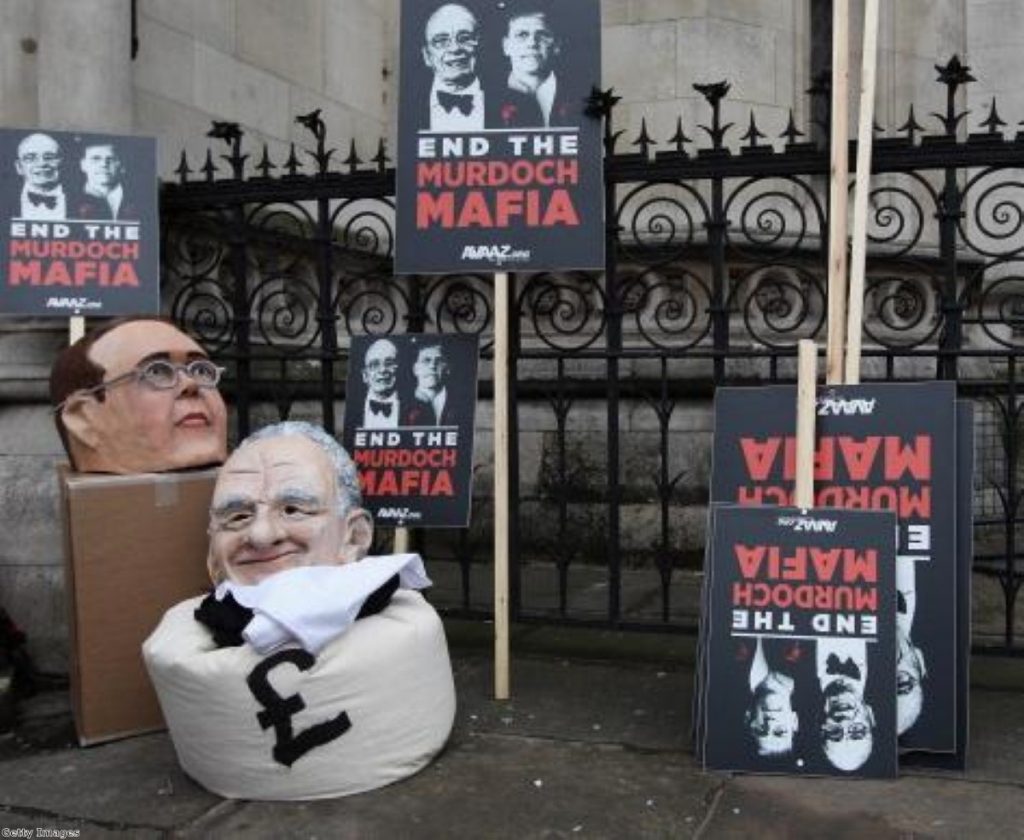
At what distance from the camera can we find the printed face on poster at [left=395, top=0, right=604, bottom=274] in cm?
436

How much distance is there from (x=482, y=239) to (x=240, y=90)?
390cm

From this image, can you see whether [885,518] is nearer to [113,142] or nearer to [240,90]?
[113,142]

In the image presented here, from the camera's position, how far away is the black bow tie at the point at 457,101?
14.5 ft

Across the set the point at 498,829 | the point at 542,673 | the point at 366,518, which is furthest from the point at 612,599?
the point at 498,829

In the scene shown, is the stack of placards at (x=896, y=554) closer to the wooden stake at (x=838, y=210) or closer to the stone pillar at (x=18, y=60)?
the wooden stake at (x=838, y=210)

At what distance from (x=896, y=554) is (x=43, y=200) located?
391cm

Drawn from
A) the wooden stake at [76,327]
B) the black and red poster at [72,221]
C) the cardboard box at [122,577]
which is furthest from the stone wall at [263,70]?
the cardboard box at [122,577]

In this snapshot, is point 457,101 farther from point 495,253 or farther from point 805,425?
point 805,425

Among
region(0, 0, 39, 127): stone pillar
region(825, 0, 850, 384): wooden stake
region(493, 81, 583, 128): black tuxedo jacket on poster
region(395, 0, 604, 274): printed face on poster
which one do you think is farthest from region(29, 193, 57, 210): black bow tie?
region(825, 0, 850, 384): wooden stake

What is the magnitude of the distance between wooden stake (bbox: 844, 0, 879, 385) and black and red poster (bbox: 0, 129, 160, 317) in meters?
3.09

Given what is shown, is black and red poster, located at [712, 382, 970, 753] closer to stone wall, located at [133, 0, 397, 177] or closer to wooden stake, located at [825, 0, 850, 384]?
wooden stake, located at [825, 0, 850, 384]

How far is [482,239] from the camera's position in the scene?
4422mm

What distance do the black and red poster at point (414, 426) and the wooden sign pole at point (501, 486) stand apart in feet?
1.14

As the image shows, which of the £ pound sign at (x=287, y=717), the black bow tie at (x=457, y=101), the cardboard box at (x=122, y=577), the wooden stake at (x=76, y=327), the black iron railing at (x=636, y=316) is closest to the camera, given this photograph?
the £ pound sign at (x=287, y=717)
